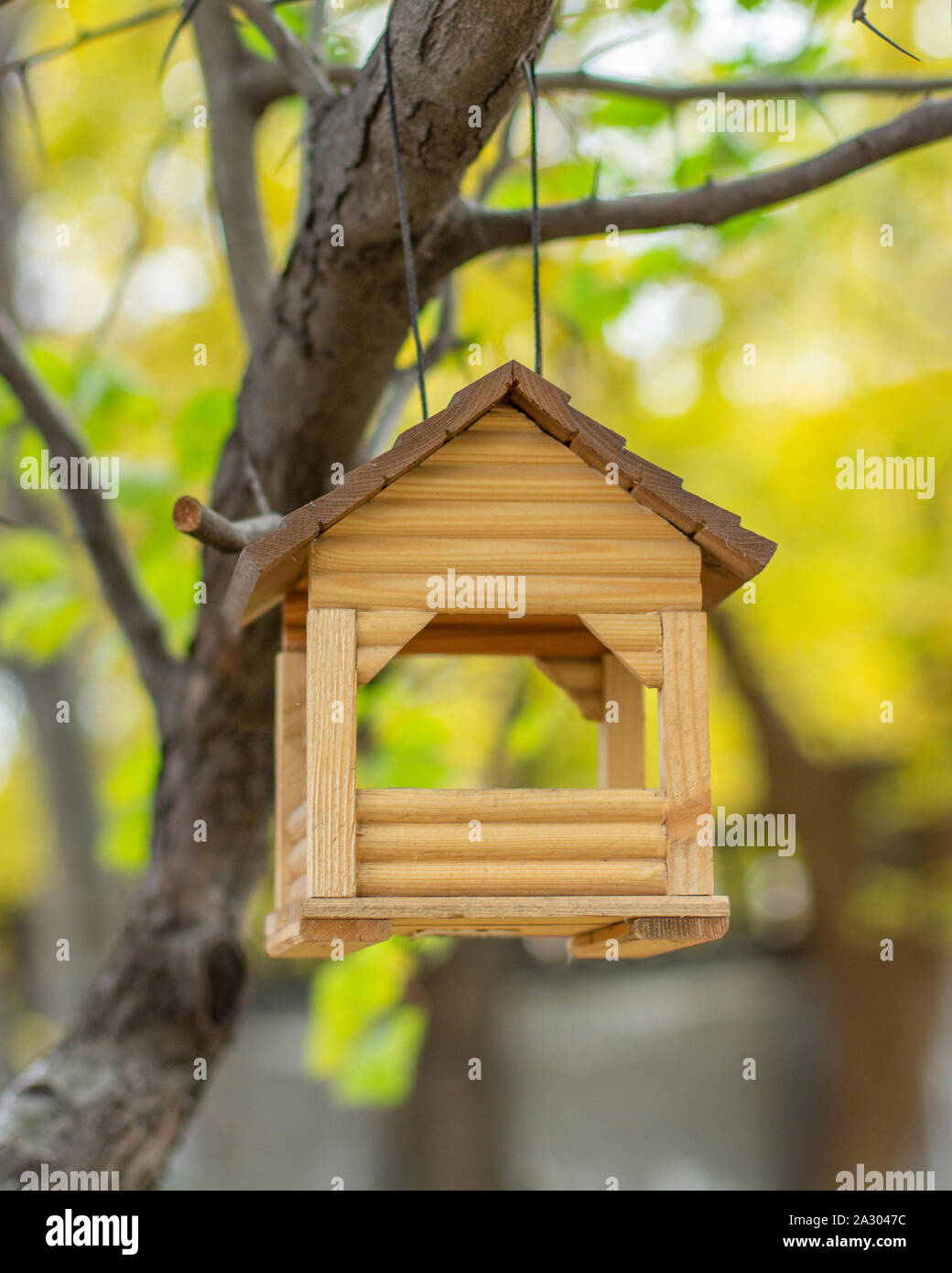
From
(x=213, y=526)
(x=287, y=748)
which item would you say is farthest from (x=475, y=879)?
(x=213, y=526)

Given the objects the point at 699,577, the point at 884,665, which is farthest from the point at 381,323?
the point at 884,665

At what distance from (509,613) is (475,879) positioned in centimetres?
37

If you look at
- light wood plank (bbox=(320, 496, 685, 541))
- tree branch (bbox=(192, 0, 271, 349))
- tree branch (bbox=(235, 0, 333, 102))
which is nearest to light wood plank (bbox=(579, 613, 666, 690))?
light wood plank (bbox=(320, 496, 685, 541))

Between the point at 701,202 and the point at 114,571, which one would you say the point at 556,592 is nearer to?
the point at 701,202

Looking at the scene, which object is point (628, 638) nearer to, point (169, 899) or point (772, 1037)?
point (169, 899)

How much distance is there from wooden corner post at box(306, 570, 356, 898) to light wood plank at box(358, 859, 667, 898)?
0.04 metres

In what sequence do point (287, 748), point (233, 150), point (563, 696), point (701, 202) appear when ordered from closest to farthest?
point (287, 748) → point (701, 202) → point (233, 150) → point (563, 696)

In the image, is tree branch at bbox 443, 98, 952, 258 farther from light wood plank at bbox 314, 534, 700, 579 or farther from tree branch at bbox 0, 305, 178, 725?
tree branch at bbox 0, 305, 178, 725

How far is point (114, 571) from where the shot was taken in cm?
283

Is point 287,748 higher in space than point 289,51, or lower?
lower

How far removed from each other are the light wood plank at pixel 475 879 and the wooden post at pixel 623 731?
2.12 feet

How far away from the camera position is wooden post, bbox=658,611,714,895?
162cm

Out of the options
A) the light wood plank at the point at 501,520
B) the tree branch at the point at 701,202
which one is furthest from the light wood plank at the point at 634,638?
the tree branch at the point at 701,202
